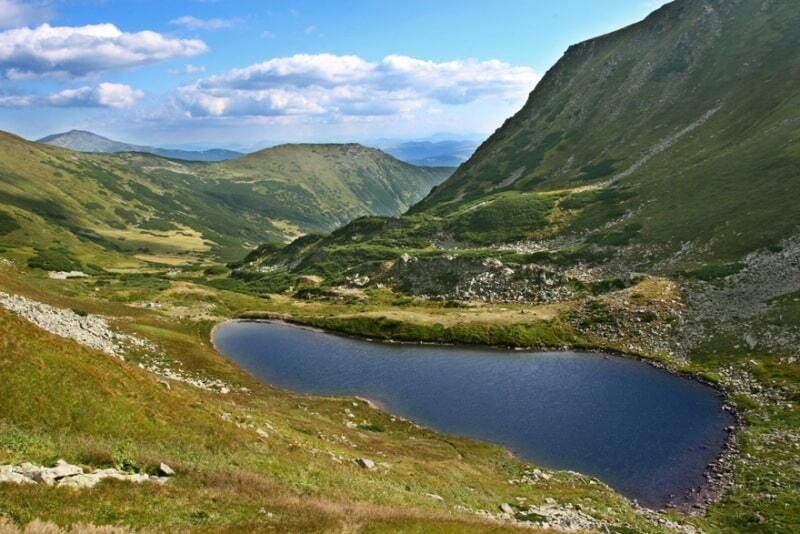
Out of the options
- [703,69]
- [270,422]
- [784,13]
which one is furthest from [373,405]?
[784,13]

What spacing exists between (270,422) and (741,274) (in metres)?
84.6

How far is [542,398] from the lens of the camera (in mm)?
72188

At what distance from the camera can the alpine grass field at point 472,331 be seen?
89.4 feet

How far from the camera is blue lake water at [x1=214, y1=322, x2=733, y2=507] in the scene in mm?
56125

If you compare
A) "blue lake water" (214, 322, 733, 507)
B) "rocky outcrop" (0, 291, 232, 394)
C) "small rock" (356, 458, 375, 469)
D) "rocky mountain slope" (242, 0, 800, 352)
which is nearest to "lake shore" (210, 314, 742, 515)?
"blue lake water" (214, 322, 733, 507)

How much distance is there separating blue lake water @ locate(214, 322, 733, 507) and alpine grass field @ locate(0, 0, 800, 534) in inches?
144

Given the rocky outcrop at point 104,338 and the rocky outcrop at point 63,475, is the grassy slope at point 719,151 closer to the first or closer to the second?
the rocky outcrop at point 104,338

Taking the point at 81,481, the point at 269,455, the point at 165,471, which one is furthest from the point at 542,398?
the point at 81,481

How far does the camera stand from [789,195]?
108m

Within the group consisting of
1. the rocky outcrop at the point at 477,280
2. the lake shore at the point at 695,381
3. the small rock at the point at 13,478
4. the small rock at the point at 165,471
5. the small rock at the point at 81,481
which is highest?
the small rock at the point at 13,478

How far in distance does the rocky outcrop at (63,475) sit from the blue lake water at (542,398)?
138 ft

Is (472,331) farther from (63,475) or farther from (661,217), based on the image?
(63,475)

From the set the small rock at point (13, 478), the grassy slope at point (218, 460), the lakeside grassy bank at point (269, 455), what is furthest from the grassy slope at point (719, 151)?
the small rock at point (13, 478)

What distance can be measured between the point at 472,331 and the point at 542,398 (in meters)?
30.0
